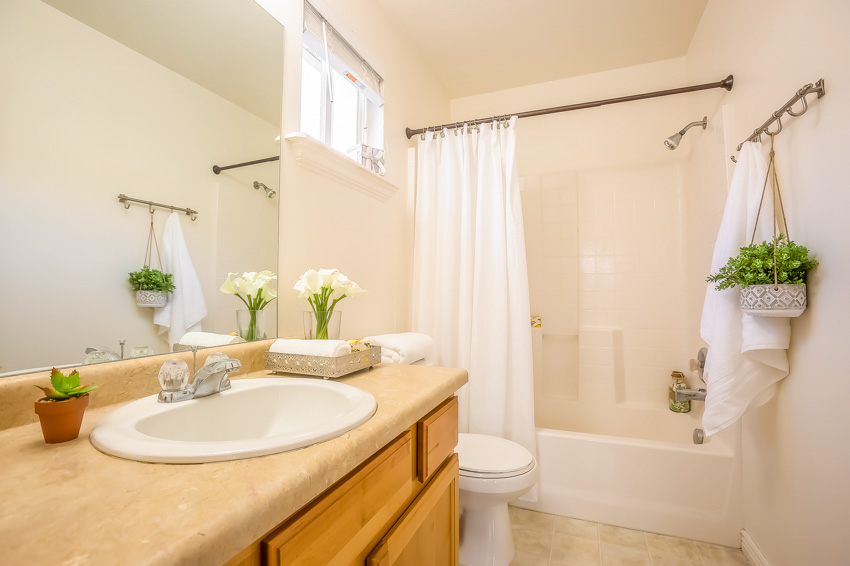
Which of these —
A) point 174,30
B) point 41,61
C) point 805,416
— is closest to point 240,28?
point 174,30

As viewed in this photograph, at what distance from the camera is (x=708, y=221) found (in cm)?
198

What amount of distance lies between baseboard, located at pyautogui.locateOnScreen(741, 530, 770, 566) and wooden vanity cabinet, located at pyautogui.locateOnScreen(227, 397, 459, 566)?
1.25m

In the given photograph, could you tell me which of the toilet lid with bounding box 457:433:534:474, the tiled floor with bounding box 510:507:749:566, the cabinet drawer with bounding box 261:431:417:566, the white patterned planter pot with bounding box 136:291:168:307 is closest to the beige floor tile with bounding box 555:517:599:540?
the tiled floor with bounding box 510:507:749:566

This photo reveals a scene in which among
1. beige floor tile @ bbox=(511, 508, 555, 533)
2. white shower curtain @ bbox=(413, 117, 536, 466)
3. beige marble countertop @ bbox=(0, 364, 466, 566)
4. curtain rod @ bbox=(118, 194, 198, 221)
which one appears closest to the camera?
beige marble countertop @ bbox=(0, 364, 466, 566)

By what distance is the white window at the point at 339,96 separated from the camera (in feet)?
5.01

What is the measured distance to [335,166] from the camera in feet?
4.90

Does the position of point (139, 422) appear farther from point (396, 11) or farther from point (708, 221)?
point (708, 221)

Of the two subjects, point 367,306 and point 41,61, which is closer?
point 41,61

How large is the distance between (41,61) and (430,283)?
1598 mm

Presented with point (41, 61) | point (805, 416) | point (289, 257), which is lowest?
point (805, 416)

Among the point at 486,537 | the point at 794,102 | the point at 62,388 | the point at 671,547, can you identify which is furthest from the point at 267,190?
the point at 671,547

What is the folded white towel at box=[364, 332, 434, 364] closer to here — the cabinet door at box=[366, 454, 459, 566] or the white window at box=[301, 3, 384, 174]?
the cabinet door at box=[366, 454, 459, 566]

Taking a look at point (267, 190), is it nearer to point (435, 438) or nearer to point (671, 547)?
point (435, 438)

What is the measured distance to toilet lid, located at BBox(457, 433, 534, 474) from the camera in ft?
4.65
